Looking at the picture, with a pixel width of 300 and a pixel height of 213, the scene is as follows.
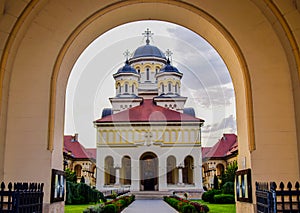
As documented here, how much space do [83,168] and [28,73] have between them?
4191 cm

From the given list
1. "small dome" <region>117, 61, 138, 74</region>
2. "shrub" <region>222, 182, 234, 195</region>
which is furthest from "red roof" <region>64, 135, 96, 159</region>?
"shrub" <region>222, 182, 234, 195</region>

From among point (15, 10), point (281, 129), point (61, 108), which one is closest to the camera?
point (15, 10)

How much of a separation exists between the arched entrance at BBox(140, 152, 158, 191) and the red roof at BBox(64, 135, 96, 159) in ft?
32.7

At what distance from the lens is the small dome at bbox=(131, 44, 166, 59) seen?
2128 inches

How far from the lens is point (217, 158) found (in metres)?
49.9

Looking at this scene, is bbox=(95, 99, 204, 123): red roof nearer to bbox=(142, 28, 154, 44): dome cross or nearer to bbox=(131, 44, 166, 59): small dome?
bbox=(131, 44, 166, 59): small dome

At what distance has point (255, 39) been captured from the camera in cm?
892

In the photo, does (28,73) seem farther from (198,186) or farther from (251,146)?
(198,186)

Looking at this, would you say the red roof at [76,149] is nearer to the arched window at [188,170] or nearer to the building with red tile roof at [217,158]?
the arched window at [188,170]

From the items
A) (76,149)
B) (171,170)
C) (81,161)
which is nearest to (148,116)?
(171,170)

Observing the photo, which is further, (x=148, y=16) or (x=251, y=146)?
(x=148, y=16)

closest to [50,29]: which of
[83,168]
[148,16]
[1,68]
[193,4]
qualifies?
[1,68]

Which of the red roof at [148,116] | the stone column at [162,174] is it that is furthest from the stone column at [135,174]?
the red roof at [148,116]

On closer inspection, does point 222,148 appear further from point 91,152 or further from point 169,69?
point 91,152
